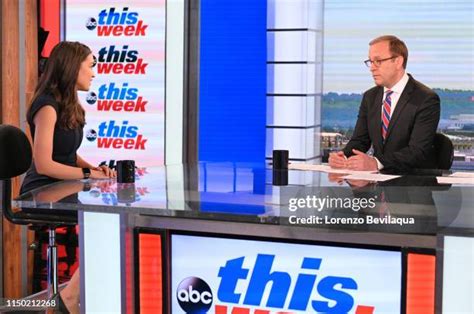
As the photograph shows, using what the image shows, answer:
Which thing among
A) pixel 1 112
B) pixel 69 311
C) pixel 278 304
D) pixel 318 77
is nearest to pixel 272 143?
pixel 318 77

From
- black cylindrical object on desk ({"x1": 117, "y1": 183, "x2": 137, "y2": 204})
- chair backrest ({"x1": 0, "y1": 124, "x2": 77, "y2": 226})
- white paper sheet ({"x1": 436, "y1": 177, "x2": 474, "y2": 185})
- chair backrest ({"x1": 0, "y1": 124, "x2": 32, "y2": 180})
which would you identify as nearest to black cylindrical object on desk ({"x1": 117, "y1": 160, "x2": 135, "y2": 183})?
black cylindrical object on desk ({"x1": 117, "y1": 183, "x2": 137, "y2": 204})

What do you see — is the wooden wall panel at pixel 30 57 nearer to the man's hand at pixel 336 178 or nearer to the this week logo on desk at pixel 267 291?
the man's hand at pixel 336 178

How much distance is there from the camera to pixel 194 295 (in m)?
2.36

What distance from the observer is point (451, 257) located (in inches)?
79.4

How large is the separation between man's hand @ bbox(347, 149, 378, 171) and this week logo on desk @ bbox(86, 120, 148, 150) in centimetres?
179

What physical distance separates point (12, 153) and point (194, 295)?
0.97 meters

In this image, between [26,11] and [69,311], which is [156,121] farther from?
[69,311]

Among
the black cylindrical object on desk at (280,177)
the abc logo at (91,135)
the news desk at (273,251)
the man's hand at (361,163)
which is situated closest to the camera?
the news desk at (273,251)

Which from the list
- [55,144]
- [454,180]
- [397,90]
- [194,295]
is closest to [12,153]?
[55,144]

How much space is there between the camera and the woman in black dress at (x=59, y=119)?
3502 mm

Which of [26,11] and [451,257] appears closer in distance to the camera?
[451,257]

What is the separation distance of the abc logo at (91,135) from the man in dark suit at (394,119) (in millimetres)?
1822

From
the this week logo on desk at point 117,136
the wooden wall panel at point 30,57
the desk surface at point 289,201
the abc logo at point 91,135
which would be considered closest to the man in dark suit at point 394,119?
the desk surface at point 289,201

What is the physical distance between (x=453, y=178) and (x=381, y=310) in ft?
3.89
